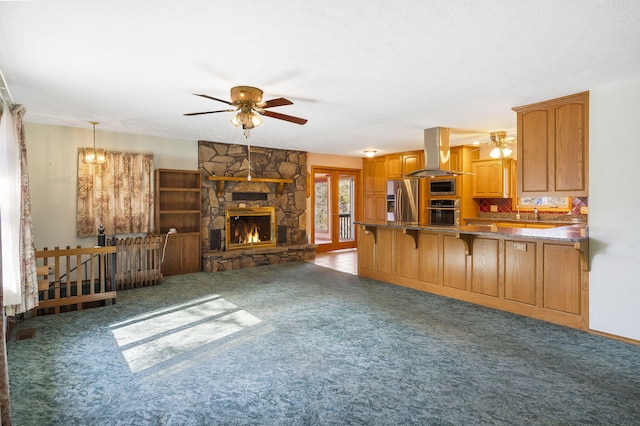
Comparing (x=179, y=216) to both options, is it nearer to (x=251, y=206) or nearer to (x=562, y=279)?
(x=251, y=206)

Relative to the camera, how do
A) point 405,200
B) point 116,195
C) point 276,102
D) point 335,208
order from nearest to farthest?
point 276,102
point 116,195
point 405,200
point 335,208

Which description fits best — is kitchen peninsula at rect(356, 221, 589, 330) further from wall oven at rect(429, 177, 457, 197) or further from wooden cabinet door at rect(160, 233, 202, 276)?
wooden cabinet door at rect(160, 233, 202, 276)

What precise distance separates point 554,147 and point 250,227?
17.6 ft

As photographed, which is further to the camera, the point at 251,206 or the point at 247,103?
the point at 251,206

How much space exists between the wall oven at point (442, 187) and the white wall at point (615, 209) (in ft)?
11.8

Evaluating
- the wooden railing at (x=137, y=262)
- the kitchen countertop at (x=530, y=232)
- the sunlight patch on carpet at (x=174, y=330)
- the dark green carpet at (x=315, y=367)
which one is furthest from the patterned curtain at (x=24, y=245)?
the kitchen countertop at (x=530, y=232)

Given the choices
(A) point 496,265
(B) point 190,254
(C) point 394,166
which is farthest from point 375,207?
(A) point 496,265

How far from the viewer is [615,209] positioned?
342 cm

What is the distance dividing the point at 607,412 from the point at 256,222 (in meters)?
6.16

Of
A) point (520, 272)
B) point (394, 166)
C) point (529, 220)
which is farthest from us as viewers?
point (394, 166)

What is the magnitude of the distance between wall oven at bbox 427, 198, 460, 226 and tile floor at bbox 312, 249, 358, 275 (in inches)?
72.7

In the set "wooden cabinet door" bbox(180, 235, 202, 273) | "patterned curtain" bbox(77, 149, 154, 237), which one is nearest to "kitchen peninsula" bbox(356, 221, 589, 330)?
"wooden cabinet door" bbox(180, 235, 202, 273)

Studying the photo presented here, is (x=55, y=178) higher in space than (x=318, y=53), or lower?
lower

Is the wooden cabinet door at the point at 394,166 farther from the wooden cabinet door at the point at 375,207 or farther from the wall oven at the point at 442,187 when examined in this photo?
the wall oven at the point at 442,187
